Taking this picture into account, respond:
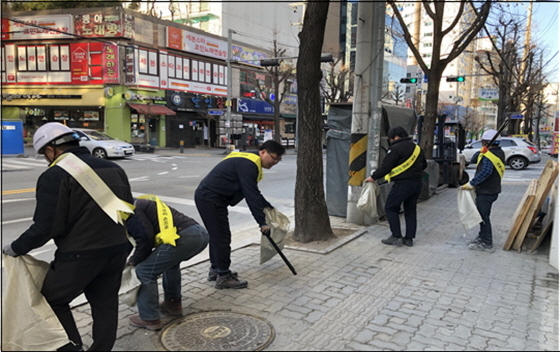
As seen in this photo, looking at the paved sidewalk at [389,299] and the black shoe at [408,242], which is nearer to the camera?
the paved sidewalk at [389,299]

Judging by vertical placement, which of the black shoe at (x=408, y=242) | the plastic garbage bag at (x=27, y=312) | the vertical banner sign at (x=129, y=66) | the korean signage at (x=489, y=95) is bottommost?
the black shoe at (x=408, y=242)

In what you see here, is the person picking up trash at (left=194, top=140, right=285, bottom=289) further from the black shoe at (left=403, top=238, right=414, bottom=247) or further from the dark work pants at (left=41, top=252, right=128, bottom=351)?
the black shoe at (left=403, top=238, right=414, bottom=247)

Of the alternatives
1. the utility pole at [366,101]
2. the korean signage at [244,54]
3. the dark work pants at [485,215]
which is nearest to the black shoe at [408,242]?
the dark work pants at [485,215]

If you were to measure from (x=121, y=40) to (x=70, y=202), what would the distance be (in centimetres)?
2888

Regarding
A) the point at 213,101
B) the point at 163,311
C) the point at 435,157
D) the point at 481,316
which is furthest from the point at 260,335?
the point at 213,101

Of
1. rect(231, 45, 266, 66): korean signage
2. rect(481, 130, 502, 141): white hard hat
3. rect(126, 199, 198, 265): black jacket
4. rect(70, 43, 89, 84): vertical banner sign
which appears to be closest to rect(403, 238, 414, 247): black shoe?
rect(481, 130, 502, 141): white hard hat

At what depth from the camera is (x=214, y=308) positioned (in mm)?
4039

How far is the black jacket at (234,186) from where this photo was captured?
14.4 ft

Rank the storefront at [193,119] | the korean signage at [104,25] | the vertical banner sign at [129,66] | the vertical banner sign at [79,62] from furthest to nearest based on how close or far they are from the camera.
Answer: the storefront at [193,119] < the vertical banner sign at [79,62] < the vertical banner sign at [129,66] < the korean signage at [104,25]

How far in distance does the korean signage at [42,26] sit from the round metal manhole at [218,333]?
30159 millimetres

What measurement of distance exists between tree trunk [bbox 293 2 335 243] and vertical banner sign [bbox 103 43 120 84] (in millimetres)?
25339

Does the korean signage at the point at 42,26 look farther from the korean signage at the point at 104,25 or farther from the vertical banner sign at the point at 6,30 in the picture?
the korean signage at the point at 104,25

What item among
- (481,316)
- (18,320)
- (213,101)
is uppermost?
(213,101)

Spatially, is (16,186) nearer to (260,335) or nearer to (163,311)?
(163,311)
